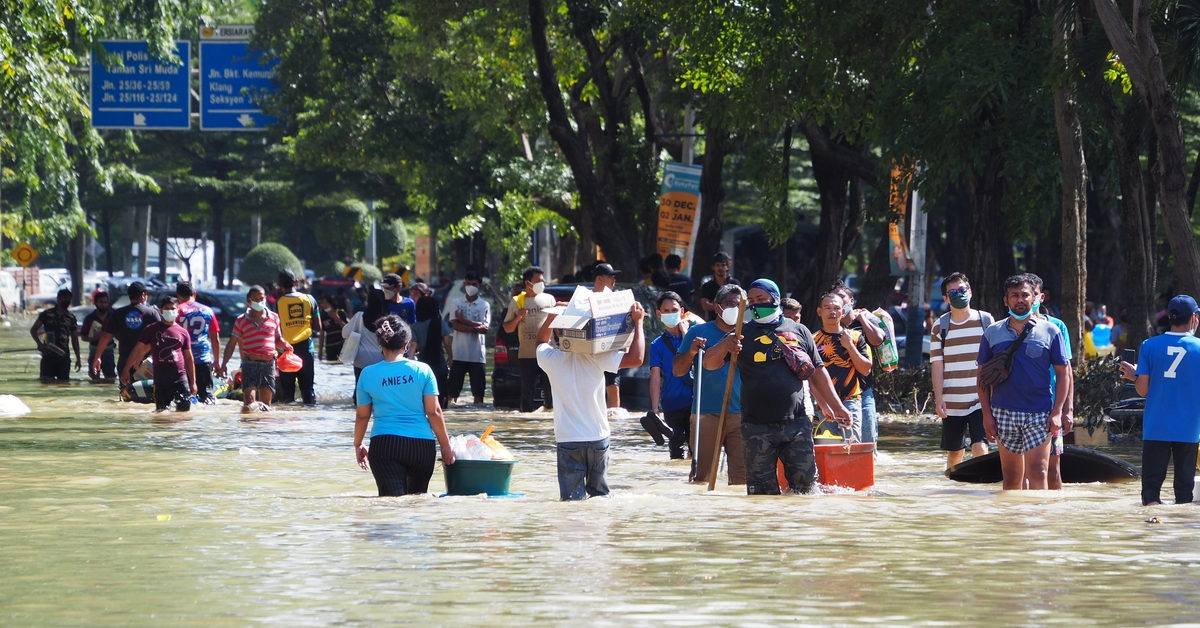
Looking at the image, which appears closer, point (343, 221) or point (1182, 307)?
point (1182, 307)

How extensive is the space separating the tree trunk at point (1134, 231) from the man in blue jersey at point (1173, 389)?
25.1 feet

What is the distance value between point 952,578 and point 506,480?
13.0 feet

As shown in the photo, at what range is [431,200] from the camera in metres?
42.6

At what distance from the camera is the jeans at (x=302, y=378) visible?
2172cm

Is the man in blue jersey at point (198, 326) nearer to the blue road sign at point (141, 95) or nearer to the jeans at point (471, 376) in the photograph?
the jeans at point (471, 376)

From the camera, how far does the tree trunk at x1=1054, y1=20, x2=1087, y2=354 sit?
1784 centimetres

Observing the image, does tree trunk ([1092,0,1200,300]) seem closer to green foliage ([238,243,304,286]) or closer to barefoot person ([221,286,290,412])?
barefoot person ([221,286,290,412])

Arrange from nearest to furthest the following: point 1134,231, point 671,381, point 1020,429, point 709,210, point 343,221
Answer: point 1020,429 < point 671,381 < point 1134,231 < point 709,210 < point 343,221

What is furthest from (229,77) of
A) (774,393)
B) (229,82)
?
(774,393)

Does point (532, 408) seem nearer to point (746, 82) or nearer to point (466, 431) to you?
point (466, 431)

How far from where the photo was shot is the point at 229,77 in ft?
123

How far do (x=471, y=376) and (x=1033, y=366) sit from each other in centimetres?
1147

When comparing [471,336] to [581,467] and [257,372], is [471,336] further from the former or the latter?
[581,467]

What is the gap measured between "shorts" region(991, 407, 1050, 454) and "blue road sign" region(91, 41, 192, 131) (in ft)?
92.9
